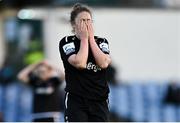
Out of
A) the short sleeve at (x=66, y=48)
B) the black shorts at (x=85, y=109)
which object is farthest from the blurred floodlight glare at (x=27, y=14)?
the black shorts at (x=85, y=109)

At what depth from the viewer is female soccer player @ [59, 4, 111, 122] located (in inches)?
324

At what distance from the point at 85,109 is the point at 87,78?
1.08 ft

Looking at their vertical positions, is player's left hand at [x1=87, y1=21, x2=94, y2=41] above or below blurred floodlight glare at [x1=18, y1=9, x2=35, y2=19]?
above

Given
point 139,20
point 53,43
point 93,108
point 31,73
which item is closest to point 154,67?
point 139,20

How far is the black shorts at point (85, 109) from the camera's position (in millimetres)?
8352

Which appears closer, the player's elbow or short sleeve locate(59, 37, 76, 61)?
the player's elbow

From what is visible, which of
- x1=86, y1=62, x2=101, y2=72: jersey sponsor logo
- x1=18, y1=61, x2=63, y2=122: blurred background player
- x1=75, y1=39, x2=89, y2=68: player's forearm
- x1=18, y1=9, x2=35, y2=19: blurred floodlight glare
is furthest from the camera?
x1=18, y1=9, x2=35, y2=19: blurred floodlight glare

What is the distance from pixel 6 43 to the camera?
70.4 feet

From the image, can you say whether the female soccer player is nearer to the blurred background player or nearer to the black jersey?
the black jersey

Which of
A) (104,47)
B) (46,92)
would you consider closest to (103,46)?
(104,47)

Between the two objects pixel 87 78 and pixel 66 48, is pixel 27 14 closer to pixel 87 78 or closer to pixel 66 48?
pixel 66 48

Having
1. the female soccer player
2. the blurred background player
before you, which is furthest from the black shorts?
the blurred background player

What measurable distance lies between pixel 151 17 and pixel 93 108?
1428 cm

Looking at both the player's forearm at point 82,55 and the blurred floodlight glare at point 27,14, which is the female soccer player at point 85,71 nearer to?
the player's forearm at point 82,55
